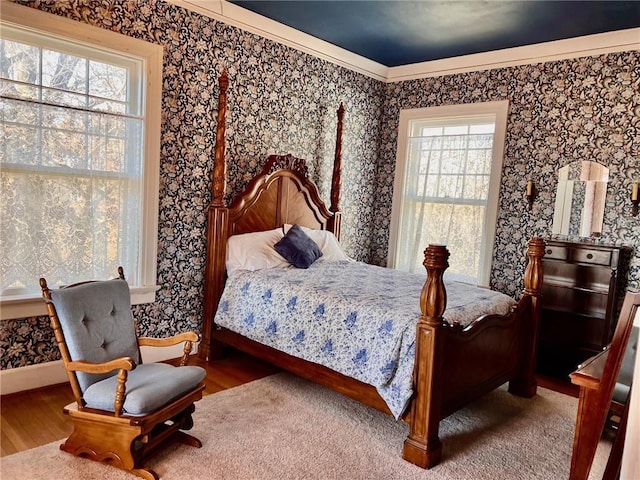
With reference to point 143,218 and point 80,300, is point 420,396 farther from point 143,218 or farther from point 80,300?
point 143,218

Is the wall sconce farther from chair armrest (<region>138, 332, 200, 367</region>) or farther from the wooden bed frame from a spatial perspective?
chair armrest (<region>138, 332, 200, 367</region>)

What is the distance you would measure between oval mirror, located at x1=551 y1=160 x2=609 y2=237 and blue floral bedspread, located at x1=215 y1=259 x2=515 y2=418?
1266 mm

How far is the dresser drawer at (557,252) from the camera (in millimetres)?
3947

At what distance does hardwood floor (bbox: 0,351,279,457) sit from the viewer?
8.21 ft

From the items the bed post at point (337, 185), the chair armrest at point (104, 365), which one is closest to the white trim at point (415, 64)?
the bed post at point (337, 185)

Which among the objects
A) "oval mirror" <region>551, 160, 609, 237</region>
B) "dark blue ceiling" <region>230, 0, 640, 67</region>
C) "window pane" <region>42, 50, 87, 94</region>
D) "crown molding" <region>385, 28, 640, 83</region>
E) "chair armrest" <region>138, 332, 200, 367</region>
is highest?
"dark blue ceiling" <region>230, 0, 640, 67</region>

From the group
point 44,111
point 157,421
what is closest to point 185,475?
point 157,421

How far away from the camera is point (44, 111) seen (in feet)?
9.89

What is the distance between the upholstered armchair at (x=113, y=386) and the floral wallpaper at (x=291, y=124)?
2.94ft

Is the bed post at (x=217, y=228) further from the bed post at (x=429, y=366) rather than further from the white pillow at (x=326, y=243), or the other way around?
the bed post at (x=429, y=366)

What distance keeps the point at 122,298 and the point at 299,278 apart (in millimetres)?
1300

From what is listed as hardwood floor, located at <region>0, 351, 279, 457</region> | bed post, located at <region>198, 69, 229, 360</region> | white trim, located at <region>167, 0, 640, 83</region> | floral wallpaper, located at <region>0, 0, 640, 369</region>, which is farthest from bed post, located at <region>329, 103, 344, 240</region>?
hardwood floor, located at <region>0, 351, 279, 457</region>

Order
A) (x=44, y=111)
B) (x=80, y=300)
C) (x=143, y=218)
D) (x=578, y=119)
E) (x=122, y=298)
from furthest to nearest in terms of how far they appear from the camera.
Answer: (x=578, y=119), (x=143, y=218), (x=44, y=111), (x=122, y=298), (x=80, y=300)

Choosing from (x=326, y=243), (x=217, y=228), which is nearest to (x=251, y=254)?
(x=217, y=228)
